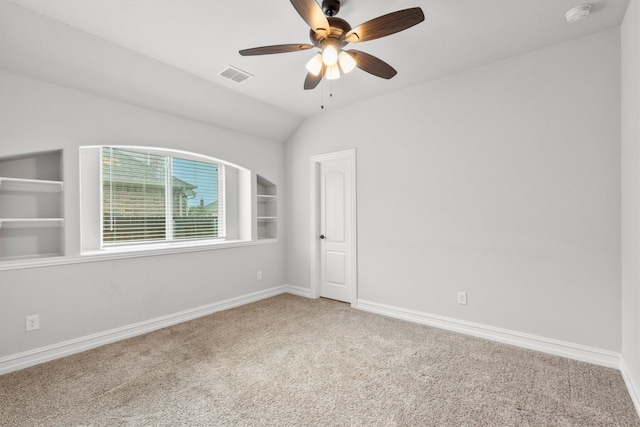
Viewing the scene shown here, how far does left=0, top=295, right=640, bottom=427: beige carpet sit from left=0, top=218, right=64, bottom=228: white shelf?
125 cm

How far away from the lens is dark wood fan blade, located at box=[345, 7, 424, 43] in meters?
1.75

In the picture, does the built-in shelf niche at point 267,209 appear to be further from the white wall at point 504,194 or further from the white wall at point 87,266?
the white wall at point 504,194

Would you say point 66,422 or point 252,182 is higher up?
point 252,182

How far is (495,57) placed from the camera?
9.70ft

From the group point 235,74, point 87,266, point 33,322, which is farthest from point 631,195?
point 33,322

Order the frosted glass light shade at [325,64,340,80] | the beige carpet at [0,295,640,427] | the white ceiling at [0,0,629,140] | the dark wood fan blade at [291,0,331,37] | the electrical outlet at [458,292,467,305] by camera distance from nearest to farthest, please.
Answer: the dark wood fan blade at [291,0,331,37] → the beige carpet at [0,295,640,427] → the white ceiling at [0,0,629,140] → the frosted glass light shade at [325,64,340,80] → the electrical outlet at [458,292,467,305]

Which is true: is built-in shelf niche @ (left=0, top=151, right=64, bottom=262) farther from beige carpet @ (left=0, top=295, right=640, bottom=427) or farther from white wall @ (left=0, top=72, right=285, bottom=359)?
beige carpet @ (left=0, top=295, right=640, bottom=427)

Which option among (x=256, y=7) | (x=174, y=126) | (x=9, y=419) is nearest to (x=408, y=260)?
(x=256, y=7)

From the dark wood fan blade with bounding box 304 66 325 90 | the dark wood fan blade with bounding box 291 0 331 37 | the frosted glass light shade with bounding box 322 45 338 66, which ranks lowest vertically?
the frosted glass light shade with bounding box 322 45 338 66

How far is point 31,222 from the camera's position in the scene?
283 centimetres

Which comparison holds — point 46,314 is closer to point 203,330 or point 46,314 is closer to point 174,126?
point 203,330

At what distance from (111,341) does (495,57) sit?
475 cm

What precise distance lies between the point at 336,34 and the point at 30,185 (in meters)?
3.04

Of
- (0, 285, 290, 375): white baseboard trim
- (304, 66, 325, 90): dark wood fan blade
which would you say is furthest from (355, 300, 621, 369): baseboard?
(304, 66, 325, 90): dark wood fan blade
